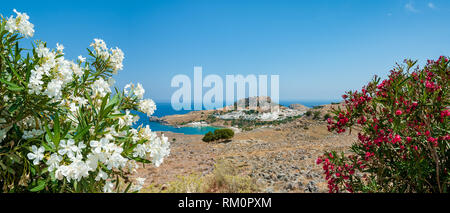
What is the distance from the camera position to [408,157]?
288cm

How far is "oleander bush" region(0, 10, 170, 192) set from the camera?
152cm

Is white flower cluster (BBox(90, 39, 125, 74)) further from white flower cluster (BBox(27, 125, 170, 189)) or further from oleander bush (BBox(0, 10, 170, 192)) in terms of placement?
white flower cluster (BBox(27, 125, 170, 189))

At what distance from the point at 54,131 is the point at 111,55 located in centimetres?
144

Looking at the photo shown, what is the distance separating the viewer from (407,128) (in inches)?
111

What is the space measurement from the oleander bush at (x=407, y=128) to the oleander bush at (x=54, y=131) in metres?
2.64

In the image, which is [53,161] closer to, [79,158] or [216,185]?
[79,158]

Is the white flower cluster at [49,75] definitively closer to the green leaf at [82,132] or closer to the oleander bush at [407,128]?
the green leaf at [82,132]

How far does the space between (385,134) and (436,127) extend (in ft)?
1.57

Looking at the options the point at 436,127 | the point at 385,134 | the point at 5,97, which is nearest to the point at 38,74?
the point at 5,97

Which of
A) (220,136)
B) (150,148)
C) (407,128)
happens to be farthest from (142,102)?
(220,136)

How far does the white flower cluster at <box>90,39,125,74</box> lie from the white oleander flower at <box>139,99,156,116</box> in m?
0.69

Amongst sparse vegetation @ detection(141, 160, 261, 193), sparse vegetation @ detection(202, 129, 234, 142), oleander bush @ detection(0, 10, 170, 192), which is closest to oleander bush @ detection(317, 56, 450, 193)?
sparse vegetation @ detection(141, 160, 261, 193)

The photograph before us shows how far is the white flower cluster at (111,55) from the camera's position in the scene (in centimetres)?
272
